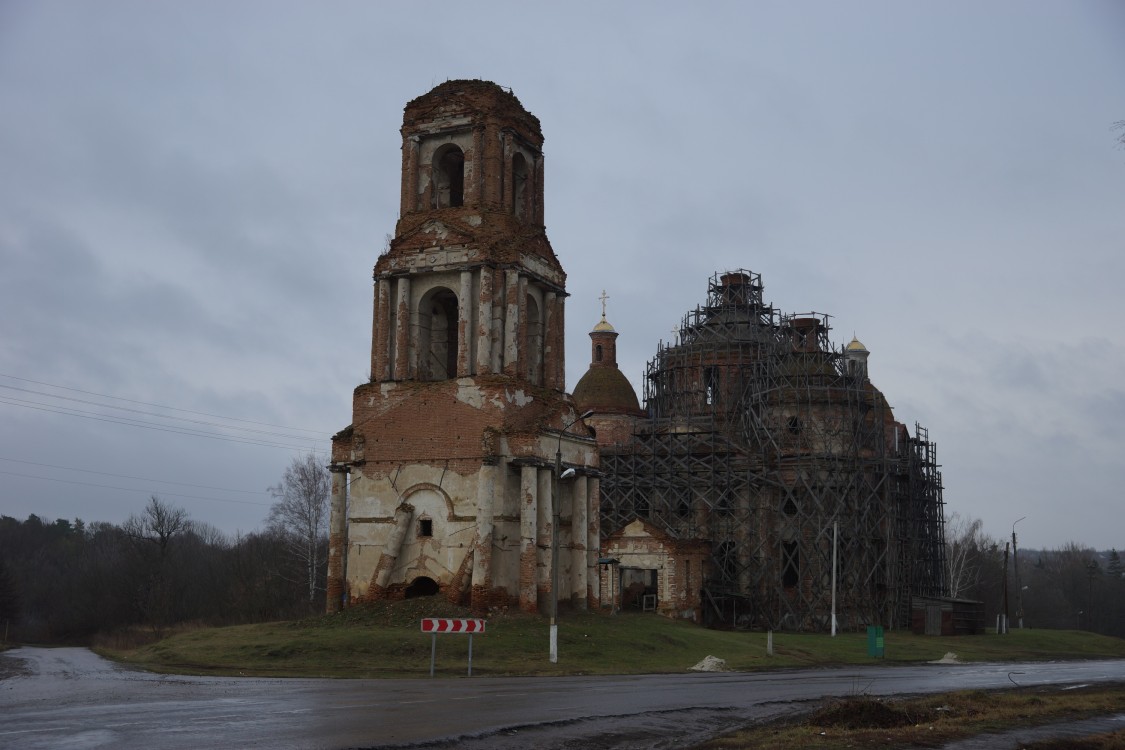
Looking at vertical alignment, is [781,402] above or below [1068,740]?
above

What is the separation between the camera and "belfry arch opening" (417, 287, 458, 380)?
37656mm

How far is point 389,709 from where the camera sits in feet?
49.1

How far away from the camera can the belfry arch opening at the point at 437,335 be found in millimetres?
37656

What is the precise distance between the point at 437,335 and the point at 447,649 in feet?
44.9

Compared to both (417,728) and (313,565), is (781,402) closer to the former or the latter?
(313,565)

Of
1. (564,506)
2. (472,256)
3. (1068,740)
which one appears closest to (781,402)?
(564,506)

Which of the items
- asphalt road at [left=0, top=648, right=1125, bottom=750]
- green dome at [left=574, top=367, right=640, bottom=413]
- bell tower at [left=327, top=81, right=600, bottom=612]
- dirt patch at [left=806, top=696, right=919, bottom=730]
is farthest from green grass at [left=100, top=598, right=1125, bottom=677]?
green dome at [left=574, top=367, right=640, bottom=413]

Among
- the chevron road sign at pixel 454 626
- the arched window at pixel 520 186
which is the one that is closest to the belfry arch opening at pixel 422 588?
the chevron road sign at pixel 454 626

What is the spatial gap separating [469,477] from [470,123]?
39.3 feet

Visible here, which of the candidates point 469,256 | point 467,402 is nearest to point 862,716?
point 467,402

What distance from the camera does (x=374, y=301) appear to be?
37594 millimetres

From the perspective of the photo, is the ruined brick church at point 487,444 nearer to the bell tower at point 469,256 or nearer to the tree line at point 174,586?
the bell tower at point 469,256

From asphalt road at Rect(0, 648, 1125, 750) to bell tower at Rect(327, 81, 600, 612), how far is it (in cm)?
1096

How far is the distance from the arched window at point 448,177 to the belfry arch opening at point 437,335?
3.30 metres
